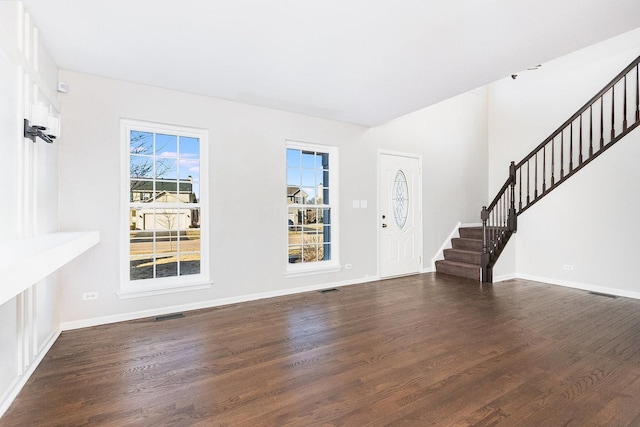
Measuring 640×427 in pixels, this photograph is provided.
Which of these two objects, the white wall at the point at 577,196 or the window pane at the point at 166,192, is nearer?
the window pane at the point at 166,192

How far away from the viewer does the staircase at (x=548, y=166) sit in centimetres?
434

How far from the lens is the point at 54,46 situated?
2.67 meters

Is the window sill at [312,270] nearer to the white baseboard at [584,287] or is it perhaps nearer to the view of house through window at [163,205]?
the view of house through window at [163,205]

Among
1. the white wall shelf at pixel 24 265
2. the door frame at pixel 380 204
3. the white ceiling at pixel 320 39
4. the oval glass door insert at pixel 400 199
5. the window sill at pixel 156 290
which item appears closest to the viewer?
the white wall shelf at pixel 24 265

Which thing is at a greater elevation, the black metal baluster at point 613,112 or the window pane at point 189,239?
the black metal baluster at point 613,112

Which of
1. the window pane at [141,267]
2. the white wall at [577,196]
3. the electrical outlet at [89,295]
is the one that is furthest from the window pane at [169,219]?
the white wall at [577,196]

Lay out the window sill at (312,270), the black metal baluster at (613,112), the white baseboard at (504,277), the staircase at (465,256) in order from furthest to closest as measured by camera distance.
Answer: the staircase at (465,256) < the white baseboard at (504,277) < the window sill at (312,270) < the black metal baluster at (613,112)

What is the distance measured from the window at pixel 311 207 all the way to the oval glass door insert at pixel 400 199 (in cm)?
132

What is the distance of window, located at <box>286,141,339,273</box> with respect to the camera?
181 inches

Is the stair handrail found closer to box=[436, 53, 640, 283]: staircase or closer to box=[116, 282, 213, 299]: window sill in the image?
box=[436, 53, 640, 283]: staircase

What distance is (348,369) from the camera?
90.7 inches

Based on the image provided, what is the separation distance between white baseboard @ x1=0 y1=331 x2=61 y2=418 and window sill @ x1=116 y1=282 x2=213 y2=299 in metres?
0.72

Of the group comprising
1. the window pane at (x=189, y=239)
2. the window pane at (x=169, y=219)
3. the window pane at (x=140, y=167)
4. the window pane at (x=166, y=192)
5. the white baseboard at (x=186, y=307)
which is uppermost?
the window pane at (x=140, y=167)

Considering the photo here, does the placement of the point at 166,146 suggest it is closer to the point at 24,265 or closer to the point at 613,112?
the point at 24,265
